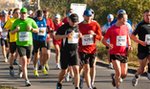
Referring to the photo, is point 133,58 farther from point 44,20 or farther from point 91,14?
point 91,14

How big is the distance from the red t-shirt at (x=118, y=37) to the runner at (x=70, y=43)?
768 millimetres

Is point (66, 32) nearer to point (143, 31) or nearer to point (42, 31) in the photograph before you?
point (143, 31)

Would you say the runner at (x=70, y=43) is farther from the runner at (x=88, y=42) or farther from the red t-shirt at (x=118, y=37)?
the red t-shirt at (x=118, y=37)

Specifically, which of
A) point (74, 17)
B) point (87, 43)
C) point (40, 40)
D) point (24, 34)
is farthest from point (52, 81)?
point (74, 17)

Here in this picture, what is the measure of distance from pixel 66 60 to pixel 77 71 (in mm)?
389

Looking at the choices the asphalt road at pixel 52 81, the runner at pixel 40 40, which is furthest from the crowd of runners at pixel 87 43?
the runner at pixel 40 40

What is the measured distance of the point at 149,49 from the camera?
1155 cm

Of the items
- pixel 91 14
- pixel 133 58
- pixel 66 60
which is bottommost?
pixel 133 58

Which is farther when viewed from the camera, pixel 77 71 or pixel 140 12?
pixel 140 12

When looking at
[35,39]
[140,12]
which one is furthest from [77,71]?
[140,12]

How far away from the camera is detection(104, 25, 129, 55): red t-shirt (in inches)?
416

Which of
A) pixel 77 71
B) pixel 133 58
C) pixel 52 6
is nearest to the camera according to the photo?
pixel 77 71

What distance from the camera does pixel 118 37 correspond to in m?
10.6

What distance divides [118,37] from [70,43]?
3.65 feet
